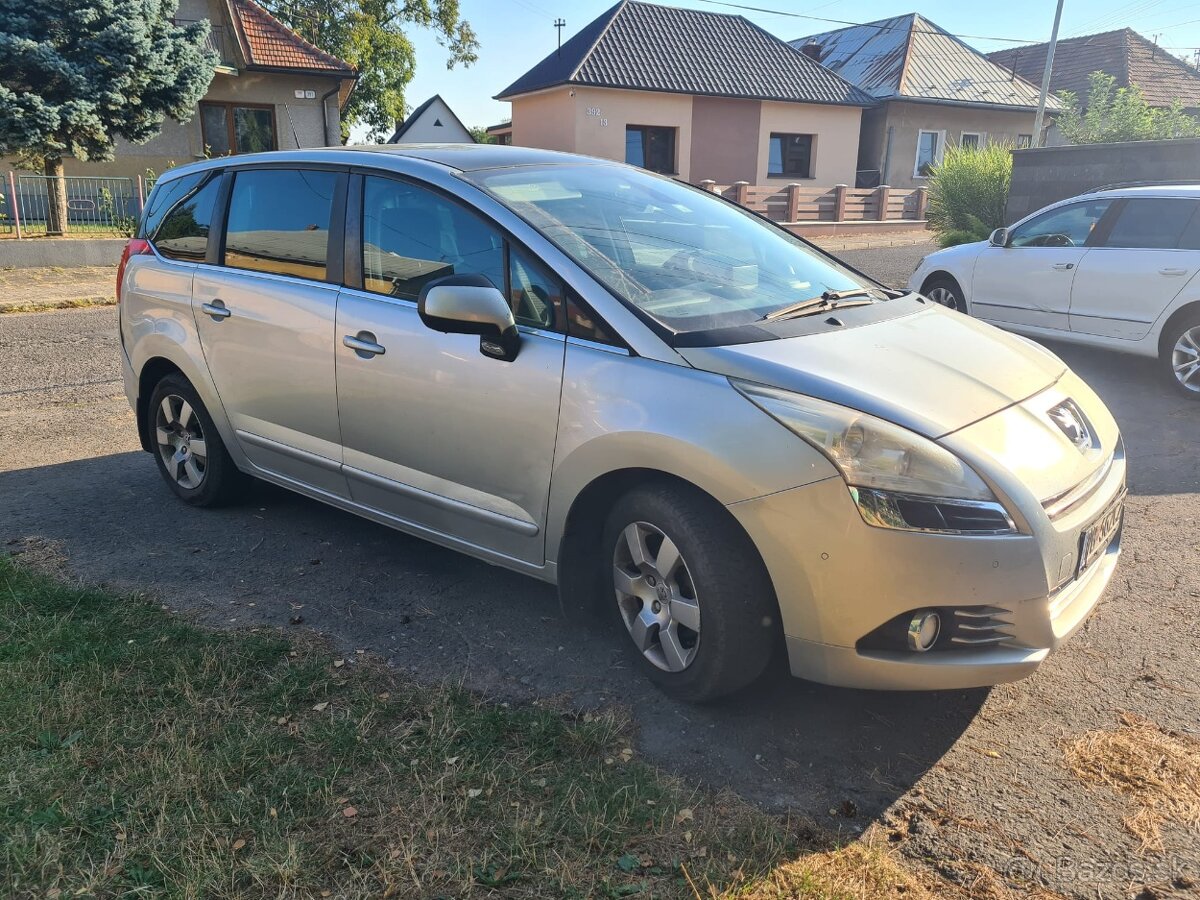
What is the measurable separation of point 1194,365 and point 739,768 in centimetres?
614

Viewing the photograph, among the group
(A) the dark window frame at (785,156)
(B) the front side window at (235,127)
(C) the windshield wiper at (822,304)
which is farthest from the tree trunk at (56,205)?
(A) the dark window frame at (785,156)

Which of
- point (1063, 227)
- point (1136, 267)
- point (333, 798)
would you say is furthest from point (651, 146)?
point (333, 798)

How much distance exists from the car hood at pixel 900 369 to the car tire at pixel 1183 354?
Result: 4.49 meters

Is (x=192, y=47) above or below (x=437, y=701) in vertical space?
above

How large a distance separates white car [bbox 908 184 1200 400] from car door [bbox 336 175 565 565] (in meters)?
6.00

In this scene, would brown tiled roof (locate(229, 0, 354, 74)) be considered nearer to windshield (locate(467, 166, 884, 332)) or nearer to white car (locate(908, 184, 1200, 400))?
white car (locate(908, 184, 1200, 400))

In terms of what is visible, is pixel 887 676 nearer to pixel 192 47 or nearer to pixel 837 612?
pixel 837 612

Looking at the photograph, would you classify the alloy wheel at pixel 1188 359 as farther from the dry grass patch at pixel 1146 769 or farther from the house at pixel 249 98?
the house at pixel 249 98

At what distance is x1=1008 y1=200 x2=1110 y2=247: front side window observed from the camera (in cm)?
819

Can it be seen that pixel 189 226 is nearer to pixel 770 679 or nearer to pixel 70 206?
pixel 770 679

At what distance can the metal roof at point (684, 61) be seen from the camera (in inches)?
1171

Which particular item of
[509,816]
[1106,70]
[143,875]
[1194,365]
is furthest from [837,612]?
[1106,70]

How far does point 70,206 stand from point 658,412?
55.4 feet

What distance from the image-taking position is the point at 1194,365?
287 inches
